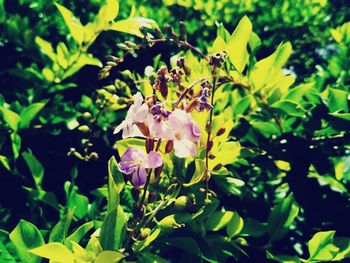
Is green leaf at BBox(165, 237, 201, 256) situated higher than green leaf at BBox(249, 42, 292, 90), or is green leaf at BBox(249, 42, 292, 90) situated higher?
green leaf at BBox(249, 42, 292, 90)

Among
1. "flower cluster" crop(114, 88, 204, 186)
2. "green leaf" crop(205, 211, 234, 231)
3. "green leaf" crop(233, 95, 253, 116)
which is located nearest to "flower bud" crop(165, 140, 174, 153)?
"flower cluster" crop(114, 88, 204, 186)

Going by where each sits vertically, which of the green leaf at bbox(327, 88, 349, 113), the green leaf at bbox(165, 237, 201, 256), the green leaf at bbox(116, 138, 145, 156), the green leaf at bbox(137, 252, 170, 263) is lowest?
the green leaf at bbox(165, 237, 201, 256)

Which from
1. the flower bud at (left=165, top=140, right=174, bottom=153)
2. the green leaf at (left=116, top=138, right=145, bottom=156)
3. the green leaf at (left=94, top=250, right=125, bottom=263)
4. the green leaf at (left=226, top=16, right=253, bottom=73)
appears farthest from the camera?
the green leaf at (left=226, top=16, right=253, bottom=73)

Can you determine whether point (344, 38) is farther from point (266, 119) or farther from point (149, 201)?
point (149, 201)

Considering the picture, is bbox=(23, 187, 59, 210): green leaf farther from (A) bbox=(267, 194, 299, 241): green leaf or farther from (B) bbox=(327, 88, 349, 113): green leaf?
(B) bbox=(327, 88, 349, 113): green leaf

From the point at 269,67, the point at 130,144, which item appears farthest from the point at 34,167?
the point at 269,67

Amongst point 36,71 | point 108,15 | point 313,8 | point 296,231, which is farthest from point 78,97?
point 313,8
